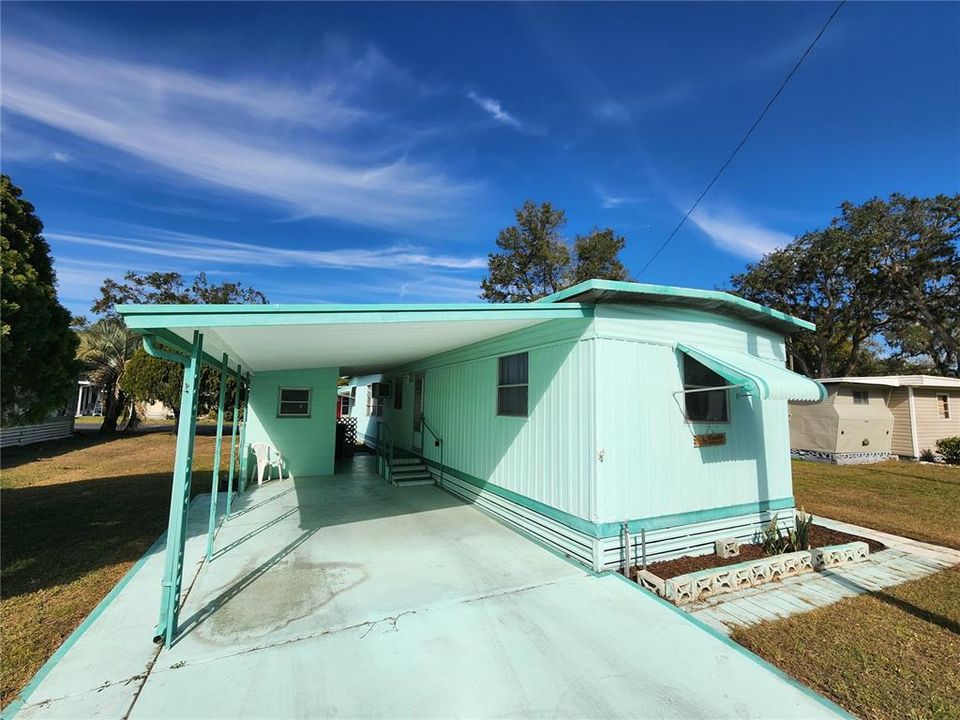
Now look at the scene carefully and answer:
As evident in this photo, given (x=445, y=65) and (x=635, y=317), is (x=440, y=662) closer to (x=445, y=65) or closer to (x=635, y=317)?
(x=635, y=317)

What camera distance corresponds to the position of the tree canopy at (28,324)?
17.5 feet

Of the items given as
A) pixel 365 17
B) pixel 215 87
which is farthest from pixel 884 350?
pixel 215 87

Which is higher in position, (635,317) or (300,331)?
(635,317)

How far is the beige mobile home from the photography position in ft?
44.7

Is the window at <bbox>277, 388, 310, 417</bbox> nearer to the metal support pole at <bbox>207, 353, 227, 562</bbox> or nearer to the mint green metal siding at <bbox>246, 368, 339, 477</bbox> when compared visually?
the mint green metal siding at <bbox>246, 368, 339, 477</bbox>

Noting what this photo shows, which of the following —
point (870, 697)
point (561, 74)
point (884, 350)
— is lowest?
point (870, 697)

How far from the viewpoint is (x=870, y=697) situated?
2.70 m

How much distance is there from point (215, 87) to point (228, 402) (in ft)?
58.8

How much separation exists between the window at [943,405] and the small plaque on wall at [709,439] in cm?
1642

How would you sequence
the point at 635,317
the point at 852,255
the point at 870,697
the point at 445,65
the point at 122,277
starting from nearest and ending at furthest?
the point at 870,697 < the point at 635,317 < the point at 445,65 < the point at 852,255 < the point at 122,277

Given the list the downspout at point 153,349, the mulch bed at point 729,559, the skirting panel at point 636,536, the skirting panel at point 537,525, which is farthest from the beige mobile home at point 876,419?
the downspout at point 153,349

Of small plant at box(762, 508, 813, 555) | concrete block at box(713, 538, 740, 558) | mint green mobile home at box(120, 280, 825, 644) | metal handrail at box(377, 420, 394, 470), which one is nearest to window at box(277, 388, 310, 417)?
metal handrail at box(377, 420, 394, 470)

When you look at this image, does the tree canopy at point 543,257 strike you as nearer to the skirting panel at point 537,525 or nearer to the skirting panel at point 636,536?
the skirting panel at point 537,525

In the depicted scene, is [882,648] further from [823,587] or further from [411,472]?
[411,472]
